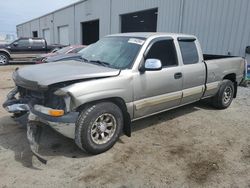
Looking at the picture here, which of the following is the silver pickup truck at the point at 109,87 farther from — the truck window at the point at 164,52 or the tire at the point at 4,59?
the tire at the point at 4,59

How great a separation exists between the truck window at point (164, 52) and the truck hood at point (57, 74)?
922 mm

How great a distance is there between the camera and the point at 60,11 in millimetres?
26547

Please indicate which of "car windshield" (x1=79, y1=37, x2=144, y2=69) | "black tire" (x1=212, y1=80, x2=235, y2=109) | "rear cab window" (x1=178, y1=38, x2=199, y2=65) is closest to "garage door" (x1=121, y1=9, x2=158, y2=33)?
"black tire" (x1=212, y1=80, x2=235, y2=109)

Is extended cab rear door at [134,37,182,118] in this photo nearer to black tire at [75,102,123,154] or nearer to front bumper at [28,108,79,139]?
black tire at [75,102,123,154]

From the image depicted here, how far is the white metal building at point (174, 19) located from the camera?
9406mm

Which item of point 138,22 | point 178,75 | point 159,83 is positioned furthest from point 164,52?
point 138,22

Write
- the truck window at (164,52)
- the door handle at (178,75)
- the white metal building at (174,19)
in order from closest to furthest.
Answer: the truck window at (164,52) → the door handle at (178,75) → the white metal building at (174,19)

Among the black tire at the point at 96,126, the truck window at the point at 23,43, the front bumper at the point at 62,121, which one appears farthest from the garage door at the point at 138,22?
the front bumper at the point at 62,121

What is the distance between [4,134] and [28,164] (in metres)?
1.24

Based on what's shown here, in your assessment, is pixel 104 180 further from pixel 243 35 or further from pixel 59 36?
pixel 59 36

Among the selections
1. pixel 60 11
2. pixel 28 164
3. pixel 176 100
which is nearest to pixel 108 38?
pixel 176 100

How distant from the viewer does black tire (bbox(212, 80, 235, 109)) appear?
574cm

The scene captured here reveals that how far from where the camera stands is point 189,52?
4812 mm

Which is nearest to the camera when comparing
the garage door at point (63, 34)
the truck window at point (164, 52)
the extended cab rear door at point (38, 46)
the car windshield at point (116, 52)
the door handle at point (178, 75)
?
the car windshield at point (116, 52)
